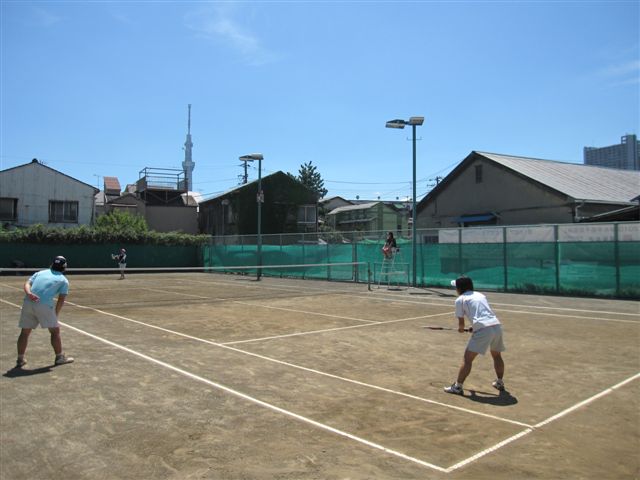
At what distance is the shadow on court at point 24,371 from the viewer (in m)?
7.11

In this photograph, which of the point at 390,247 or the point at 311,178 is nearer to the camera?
the point at 390,247

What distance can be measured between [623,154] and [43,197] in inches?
2319

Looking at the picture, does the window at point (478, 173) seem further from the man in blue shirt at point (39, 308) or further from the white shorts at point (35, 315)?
the white shorts at point (35, 315)

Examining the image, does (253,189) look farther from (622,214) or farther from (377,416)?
(377,416)

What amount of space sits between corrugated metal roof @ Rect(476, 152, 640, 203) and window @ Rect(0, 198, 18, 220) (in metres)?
36.9

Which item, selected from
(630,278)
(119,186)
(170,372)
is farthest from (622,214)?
(119,186)

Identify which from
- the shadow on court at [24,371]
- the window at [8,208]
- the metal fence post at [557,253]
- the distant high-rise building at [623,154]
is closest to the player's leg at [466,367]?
the shadow on court at [24,371]

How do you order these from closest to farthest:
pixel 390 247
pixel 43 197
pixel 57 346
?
1. pixel 57 346
2. pixel 390 247
3. pixel 43 197

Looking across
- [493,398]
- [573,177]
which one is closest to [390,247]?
[573,177]

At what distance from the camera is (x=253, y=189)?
50250 mm

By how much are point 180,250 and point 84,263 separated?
290 inches

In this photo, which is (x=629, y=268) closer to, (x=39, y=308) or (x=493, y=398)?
(x=493, y=398)

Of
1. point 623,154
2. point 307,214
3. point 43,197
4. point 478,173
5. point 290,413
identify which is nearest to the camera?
point 290,413

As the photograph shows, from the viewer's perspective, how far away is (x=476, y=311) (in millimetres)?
6551
